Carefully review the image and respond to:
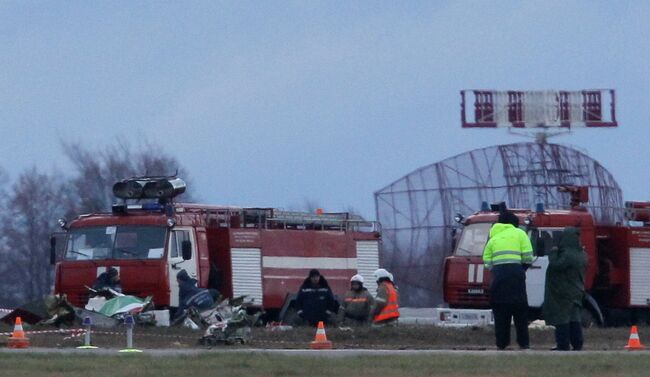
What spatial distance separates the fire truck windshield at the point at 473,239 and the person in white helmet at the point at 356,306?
9.19 feet

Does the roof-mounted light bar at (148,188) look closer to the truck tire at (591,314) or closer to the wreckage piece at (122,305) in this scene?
the wreckage piece at (122,305)

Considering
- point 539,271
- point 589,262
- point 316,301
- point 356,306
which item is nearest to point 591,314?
point 589,262

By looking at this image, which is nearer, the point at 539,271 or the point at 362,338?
the point at 362,338

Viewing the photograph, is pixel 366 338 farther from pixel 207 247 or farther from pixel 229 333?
pixel 207 247

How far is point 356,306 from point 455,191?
88.2 feet

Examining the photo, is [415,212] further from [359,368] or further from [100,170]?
[359,368]

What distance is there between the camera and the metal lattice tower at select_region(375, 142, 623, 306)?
1953 inches

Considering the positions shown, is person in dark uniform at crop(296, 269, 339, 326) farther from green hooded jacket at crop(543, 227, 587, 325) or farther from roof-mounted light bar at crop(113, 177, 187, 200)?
green hooded jacket at crop(543, 227, 587, 325)

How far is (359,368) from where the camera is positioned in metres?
15.2

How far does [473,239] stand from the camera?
2875 cm

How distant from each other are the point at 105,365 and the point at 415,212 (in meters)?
39.2

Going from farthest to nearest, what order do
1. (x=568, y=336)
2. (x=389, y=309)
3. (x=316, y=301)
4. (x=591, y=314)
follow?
(x=591, y=314), (x=316, y=301), (x=389, y=309), (x=568, y=336)

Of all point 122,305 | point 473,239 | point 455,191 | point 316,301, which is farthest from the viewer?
point 455,191

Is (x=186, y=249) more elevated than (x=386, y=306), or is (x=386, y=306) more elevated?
(x=186, y=249)
